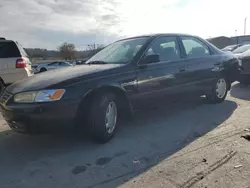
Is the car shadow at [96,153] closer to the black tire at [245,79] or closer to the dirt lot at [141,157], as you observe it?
the dirt lot at [141,157]

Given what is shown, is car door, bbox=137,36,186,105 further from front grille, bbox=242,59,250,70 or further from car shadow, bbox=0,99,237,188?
front grille, bbox=242,59,250,70

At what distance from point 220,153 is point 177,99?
1.74m

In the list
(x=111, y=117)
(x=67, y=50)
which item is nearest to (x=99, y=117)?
(x=111, y=117)

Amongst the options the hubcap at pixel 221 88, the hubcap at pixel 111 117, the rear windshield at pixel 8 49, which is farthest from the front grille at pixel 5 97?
the hubcap at pixel 221 88

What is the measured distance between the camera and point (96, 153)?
10.8 feet

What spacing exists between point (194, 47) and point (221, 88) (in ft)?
4.16

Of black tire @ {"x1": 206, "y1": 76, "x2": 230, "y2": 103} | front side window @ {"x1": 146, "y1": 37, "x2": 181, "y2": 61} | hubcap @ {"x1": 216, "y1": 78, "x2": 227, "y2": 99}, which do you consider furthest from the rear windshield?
hubcap @ {"x1": 216, "y1": 78, "x2": 227, "y2": 99}

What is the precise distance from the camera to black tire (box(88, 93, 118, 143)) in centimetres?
341

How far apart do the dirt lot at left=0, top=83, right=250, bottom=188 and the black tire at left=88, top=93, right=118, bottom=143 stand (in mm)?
143

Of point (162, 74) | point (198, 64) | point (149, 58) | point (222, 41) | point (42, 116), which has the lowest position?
point (42, 116)

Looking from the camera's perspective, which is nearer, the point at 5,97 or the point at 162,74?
the point at 5,97

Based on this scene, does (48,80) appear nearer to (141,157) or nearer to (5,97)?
(5,97)

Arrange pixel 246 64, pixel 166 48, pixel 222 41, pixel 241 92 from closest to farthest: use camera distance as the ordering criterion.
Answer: pixel 166 48, pixel 241 92, pixel 246 64, pixel 222 41

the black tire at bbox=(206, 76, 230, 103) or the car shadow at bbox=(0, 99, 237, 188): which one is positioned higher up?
the black tire at bbox=(206, 76, 230, 103)
